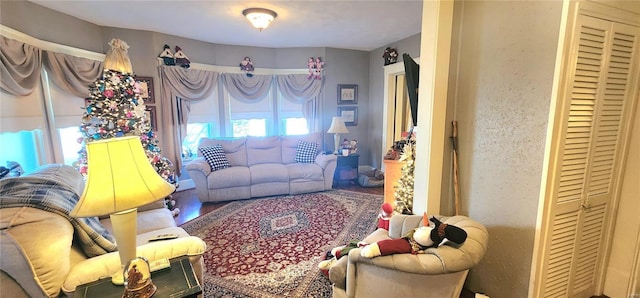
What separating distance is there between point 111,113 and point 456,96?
342 cm

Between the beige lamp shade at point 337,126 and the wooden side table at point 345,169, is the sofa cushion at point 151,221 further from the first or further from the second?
the beige lamp shade at point 337,126

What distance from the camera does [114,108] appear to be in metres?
3.16

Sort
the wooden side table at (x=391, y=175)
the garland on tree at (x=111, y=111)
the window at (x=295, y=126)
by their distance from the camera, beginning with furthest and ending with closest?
the window at (x=295, y=126), the garland on tree at (x=111, y=111), the wooden side table at (x=391, y=175)

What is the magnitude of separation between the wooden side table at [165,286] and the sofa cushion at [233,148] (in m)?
3.03

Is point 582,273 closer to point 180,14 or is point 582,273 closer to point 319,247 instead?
point 319,247

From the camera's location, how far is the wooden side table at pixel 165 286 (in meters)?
1.38

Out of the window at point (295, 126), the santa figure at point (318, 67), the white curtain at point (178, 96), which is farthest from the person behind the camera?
the window at point (295, 126)

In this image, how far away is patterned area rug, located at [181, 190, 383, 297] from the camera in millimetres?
2303

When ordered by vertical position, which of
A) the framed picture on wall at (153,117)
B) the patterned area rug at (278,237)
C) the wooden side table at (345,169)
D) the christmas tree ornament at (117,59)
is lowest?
the patterned area rug at (278,237)

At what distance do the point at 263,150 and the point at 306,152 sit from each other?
709 millimetres

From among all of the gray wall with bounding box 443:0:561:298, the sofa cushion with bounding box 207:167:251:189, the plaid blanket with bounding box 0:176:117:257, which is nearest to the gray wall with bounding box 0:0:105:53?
the plaid blanket with bounding box 0:176:117:257

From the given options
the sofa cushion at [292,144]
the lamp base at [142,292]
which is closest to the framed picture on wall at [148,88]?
the sofa cushion at [292,144]

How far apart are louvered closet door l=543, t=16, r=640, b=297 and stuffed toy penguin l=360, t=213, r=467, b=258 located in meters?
0.70

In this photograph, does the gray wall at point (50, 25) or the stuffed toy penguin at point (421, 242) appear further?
the gray wall at point (50, 25)
